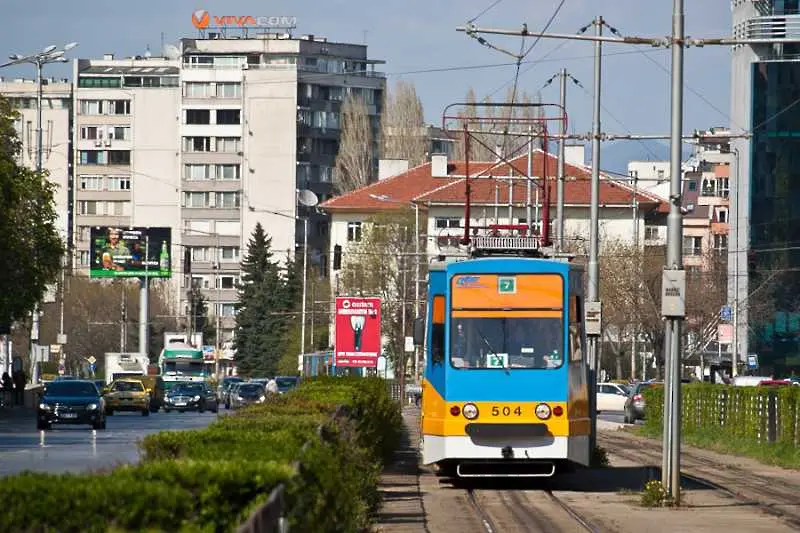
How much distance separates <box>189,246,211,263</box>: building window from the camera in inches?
6147

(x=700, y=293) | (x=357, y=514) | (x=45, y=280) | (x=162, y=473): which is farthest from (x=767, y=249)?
(x=162, y=473)

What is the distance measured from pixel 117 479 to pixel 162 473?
1.36 feet

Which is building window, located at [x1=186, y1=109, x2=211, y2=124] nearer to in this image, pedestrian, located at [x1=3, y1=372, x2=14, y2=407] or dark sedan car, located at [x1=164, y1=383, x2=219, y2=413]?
dark sedan car, located at [x1=164, y1=383, x2=219, y2=413]

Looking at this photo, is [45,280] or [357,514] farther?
[45,280]

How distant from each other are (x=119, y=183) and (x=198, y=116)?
433 inches

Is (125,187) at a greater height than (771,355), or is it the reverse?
(125,187)

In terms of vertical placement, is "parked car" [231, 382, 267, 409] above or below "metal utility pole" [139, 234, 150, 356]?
Result: below

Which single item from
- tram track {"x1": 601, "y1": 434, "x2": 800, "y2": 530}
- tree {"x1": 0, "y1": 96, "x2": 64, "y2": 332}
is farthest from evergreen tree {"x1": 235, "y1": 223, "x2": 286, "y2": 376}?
tram track {"x1": 601, "y1": 434, "x2": 800, "y2": 530}

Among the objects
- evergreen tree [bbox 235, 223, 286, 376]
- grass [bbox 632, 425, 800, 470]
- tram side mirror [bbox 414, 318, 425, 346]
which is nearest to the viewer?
tram side mirror [bbox 414, 318, 425, 346]

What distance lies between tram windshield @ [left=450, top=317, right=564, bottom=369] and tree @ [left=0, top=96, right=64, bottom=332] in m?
33.6

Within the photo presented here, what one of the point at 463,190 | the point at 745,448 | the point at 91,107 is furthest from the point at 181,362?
the point at 91,107

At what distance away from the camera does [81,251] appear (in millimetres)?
164750

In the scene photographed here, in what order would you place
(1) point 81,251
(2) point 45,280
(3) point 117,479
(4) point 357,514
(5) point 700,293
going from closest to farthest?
(3) point 117,479 < (4) point 357,514 < (2) point 45,280 < (5) point 700,293 < (1) point 81,251

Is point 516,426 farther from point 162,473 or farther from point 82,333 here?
point 82,333
